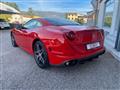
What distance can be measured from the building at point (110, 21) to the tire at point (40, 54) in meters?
2.18

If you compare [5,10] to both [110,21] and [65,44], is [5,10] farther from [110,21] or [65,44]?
[65,44]

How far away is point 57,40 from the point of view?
2938mm

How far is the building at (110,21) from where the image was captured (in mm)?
4732

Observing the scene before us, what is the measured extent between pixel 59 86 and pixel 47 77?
48cm

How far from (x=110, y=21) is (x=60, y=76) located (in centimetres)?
624

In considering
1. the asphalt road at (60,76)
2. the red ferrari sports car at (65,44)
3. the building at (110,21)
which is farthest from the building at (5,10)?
the red ferrari sports car at (65,44)

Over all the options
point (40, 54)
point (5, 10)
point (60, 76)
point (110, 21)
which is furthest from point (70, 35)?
point (5, 10)

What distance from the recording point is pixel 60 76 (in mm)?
3143

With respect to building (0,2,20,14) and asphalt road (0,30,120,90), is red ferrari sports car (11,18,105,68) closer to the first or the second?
asphalt road (0,30,120,90)

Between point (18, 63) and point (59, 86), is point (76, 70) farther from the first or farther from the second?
point (18, 63)

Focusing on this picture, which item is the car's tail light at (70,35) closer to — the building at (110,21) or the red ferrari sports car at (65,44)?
the red ferrari sports car at (65,44)

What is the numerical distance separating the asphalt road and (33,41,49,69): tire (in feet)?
0.47

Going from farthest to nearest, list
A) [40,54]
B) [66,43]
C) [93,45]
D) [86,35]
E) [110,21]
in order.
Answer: [110,21]
[40,54]
[93,45]
[86,35]
[66,43]

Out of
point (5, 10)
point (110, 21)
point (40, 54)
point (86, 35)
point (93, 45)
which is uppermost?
point (5, 10)
